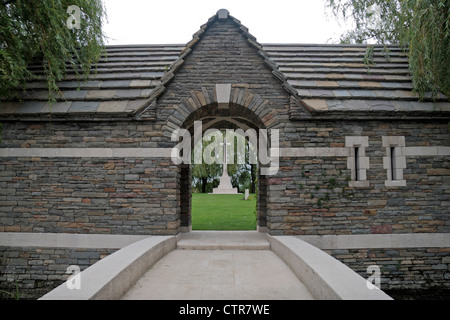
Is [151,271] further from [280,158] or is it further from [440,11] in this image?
[440,11]

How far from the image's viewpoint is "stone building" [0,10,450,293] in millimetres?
6352

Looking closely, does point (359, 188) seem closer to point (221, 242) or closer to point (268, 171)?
point (268, 171)

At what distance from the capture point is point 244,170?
96.8 feet

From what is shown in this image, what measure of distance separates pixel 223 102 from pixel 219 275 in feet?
12.5

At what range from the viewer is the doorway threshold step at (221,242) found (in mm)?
6211

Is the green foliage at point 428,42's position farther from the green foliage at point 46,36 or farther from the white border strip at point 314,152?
the green foliage at point 46,36

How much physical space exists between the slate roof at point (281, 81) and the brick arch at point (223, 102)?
0.57 metres

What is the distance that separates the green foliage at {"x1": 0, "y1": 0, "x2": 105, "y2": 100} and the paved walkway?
4.36 meters

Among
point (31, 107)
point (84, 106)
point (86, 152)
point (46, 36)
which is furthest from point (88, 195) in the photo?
point (46, 36)

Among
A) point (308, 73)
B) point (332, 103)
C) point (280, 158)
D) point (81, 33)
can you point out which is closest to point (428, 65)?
point (332, 103)

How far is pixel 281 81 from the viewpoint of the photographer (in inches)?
261

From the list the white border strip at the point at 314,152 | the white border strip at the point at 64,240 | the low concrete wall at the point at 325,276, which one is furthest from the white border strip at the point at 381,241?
the white border strip at the point at 64,240

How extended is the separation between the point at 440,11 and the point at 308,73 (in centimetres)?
284

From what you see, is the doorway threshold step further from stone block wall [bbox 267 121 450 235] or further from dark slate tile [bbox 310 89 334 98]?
dark slate tile [bbox 310 89 334 98]
